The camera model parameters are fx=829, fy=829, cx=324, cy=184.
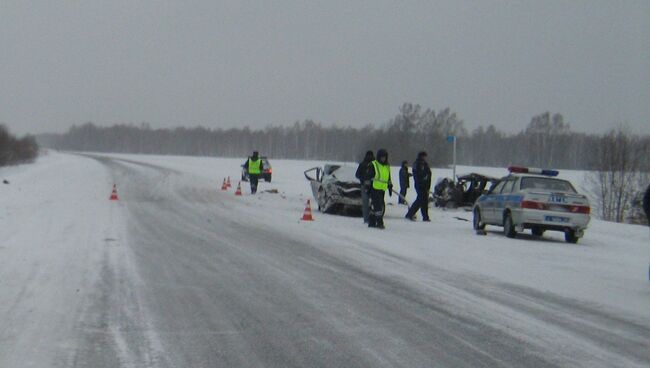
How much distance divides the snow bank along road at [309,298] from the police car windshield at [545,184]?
3.92 feet

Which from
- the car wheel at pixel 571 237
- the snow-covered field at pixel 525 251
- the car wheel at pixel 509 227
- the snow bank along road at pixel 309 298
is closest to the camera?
the snow bank along road at pixel 309 298

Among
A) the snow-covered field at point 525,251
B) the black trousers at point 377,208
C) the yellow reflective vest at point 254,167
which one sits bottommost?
the snow-covered field at point 525,251

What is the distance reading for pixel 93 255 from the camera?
12219 millimetres

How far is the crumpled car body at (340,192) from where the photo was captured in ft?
76.4

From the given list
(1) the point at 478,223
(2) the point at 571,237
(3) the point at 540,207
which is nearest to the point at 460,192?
(1) the point at 478,223

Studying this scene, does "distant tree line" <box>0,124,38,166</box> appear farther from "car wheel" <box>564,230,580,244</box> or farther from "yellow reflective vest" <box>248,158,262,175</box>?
"car wheel" <box>564,230,580,244</box>

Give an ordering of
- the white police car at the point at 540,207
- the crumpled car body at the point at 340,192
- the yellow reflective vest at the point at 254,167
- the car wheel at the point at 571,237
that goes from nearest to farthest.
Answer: the white police car at the point at 540,207
the car wheel at the point at 571,237
the crumpled car body at the point at 340,192
the yellow reflective vest at the point at 254,167

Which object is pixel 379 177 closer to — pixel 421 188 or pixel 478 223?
pixel 478 223

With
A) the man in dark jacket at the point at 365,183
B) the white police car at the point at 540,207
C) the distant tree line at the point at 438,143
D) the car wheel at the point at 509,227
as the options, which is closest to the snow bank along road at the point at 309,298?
the white police car at the point at 540,207

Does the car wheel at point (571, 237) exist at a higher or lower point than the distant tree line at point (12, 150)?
lower

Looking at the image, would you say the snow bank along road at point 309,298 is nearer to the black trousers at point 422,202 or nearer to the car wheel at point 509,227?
the car wheel at point 509,227

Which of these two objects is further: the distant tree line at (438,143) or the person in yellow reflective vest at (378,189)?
the distant tree line at (438,143)

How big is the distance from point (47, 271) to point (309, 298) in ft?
12.2

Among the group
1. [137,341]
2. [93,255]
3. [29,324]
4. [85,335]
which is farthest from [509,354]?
[93,255]
